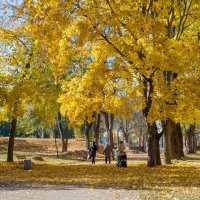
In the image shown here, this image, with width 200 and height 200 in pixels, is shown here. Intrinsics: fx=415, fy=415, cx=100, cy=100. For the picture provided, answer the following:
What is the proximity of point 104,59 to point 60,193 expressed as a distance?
35.7ft

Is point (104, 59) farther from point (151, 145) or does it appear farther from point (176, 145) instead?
point (176, 145)

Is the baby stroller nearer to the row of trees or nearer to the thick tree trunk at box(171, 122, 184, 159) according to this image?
the row of trees

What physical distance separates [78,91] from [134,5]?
531cm

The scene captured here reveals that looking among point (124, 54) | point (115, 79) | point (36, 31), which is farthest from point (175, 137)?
point (36, 31)

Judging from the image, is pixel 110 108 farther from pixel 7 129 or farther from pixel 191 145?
pixel 7 129

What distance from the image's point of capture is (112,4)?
1891 cm

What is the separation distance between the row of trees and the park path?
639 centimetres

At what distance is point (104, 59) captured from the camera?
2191 centimetres

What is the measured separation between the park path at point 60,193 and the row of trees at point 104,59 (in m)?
6.39

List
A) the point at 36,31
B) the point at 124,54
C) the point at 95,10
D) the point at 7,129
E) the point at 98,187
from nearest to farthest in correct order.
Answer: the point at 98,187
the point at 36,31
the point at 95,10
the point at 124,54
the point at 7,129

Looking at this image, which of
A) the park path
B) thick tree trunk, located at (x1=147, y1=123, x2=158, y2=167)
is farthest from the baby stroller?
the park path

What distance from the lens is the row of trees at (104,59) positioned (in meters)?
18.2

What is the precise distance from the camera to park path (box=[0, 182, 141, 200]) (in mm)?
11414

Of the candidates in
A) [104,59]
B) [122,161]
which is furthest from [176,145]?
[104,59]
